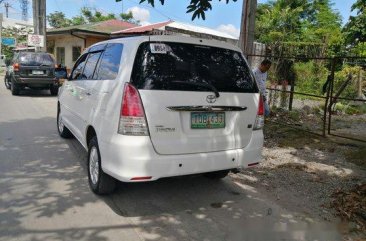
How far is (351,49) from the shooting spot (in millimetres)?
20750

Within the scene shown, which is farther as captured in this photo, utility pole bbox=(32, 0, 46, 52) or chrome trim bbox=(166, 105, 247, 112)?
utility pole bbox=(32, 0, 46, 52)

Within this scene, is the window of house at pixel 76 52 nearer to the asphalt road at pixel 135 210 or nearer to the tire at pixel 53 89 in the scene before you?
the tire at pixel 53 89

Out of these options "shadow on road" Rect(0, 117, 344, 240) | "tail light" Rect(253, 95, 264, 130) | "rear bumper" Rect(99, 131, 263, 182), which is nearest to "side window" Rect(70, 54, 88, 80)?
"shadow on road" Rect(0, 117, 344, 240)

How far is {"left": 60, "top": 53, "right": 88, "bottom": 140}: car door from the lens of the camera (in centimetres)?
545

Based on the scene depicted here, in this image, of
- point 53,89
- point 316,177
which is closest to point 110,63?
point 316,177

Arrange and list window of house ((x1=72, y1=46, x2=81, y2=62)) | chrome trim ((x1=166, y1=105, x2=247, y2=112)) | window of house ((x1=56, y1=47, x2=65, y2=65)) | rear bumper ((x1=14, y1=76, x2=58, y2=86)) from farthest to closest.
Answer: window of house ((x1=56, y1=47, x2=65, y2=65))
window of house ((x1=72, y1=46, x2=81, y2=62))
rear bumper ((x1=14, y1=76, x2=58, y2=86))
chrome trim ((x1=166, y1=105, x2=247, y2=112))

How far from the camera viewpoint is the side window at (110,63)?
4217 mm

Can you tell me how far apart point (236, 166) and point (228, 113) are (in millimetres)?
611

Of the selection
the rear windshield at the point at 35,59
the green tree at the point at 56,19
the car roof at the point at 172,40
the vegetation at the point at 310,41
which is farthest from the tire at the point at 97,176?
the green tree at the point at 56,19

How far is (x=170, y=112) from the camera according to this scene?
3832 mm

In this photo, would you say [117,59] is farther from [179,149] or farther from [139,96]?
[179,149]

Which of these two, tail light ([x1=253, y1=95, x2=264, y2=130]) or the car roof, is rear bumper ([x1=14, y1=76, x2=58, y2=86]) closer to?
the car roof

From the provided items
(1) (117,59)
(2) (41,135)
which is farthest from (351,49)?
(1) (117,59)

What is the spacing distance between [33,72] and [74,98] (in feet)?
31.7
